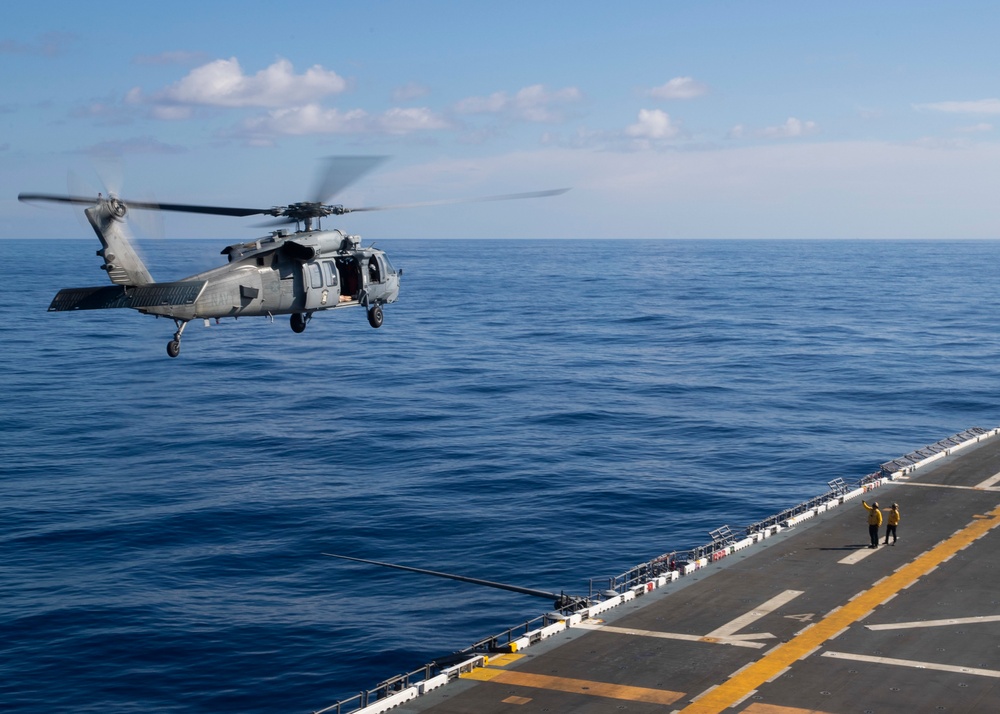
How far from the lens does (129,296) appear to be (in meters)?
33.5

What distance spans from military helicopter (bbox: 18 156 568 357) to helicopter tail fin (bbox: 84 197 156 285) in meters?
0.03

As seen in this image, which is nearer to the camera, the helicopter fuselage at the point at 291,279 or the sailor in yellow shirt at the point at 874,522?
the helicopter fuselage at the point at 291,279

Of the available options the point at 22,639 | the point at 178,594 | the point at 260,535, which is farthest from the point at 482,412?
the point at 22,639

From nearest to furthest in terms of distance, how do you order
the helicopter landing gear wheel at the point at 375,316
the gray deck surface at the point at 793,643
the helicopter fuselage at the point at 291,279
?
1. the gray deck surface at the point at 793,643
2. the helicopter fuselage at the point at 291,279
3. the helicopter landing gear wheel at the point at 375,316

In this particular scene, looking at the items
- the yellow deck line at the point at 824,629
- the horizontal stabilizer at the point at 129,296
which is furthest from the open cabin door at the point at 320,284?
the yellow deck line at the point at 824,629

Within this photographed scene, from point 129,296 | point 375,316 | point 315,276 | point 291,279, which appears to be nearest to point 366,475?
point 375,316

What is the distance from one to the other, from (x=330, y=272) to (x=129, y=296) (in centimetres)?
945

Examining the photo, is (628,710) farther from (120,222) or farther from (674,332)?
(674,332)

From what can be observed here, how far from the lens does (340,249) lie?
138 ft

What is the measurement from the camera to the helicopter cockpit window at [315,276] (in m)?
40.3

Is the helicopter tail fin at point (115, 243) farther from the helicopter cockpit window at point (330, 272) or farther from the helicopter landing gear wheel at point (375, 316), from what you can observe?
the helicopter landing gear wheel at point (375, 316)

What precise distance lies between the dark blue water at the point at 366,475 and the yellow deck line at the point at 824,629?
17.9 metres

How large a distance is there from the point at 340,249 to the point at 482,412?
196 feet

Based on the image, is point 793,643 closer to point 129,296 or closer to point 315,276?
point 315,276
